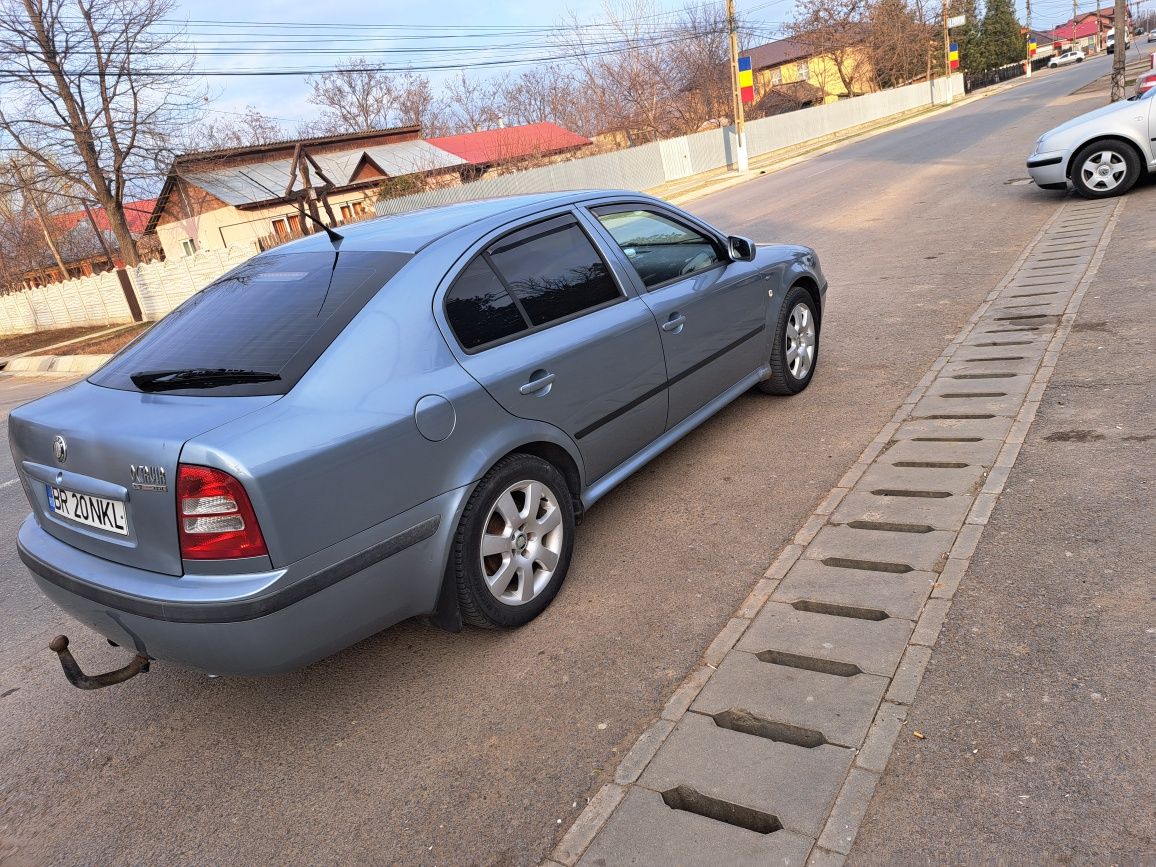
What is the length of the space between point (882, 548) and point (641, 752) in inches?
61.4

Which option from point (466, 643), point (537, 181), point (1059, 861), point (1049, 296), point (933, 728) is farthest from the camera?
point (537, 181)

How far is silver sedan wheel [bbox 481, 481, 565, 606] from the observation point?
10.7ft

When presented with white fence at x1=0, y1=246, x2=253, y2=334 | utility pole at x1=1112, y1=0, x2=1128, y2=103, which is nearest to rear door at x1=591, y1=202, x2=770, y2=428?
white fence at x1=0, y1=246, x2=253, y2=334

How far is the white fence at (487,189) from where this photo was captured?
22250 millimetres

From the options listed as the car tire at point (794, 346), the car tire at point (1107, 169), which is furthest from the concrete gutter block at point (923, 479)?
the car tire at point (1107, 169)

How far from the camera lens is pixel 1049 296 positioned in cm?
693

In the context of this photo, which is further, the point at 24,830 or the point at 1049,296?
the point at 1049,296

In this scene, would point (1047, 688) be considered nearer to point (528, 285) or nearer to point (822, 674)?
point (822, 674)

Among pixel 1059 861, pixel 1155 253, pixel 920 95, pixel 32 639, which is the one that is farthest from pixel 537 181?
pixel 920 95

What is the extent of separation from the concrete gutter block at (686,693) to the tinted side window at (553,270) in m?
1.59

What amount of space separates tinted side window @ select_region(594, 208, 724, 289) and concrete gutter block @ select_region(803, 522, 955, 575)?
1563 mm

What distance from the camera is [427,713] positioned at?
9.95 feet

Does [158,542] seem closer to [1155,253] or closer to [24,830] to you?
[24,830]

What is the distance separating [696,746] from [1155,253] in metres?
7.39
